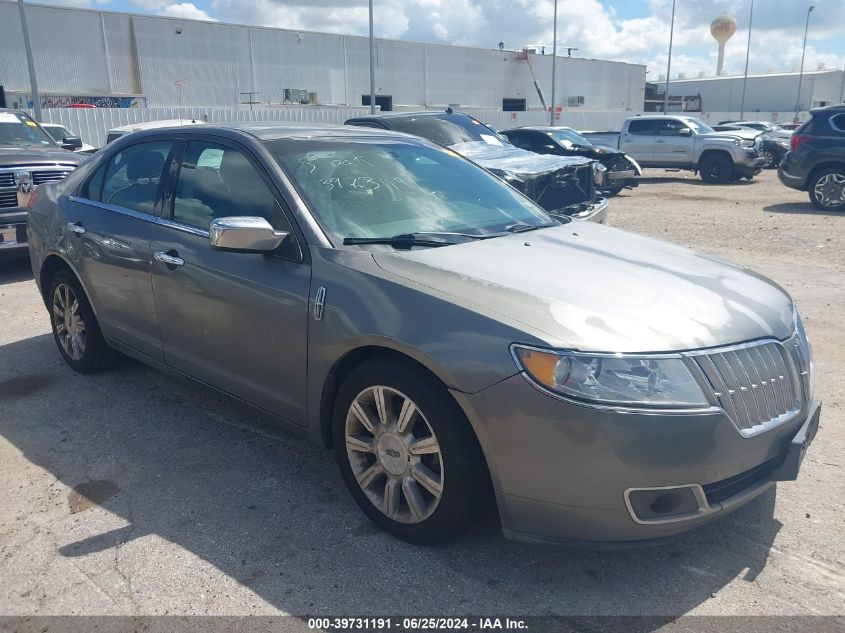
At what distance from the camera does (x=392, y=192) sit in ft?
12.2

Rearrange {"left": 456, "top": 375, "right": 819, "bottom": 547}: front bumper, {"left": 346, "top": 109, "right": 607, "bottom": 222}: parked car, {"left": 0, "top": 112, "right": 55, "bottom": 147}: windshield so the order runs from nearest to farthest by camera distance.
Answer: {"left": 456, "top": 375, "right": 819, "bottom": 547}: front bumper
{"left": 346, "top": 109, "right": 607, "bottom": 222}: parked car
{"left": 0, "top": 112, "right": 55, "bottom": 147}: windshield

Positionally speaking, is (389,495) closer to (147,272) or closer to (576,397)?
(576,397)

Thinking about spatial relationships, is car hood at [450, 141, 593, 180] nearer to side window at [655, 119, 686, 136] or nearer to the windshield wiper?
the windshield wiper

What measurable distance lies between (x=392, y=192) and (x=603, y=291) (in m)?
1.30

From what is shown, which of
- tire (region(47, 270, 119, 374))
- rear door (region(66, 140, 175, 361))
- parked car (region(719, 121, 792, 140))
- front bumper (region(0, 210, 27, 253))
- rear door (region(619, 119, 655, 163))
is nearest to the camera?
rear door (region(66, 140, 175, 361))

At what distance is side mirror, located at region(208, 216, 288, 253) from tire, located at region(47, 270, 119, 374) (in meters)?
2.04

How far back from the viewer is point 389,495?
306cm

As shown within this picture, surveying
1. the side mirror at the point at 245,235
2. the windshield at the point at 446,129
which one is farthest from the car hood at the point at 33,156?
the side mirror at the point at 245,235

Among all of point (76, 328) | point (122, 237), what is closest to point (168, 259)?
point (122, 237)

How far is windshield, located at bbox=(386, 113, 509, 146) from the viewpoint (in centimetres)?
1042

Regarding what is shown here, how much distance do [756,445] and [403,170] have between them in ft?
7.26

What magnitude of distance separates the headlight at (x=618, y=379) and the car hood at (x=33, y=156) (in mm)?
7640

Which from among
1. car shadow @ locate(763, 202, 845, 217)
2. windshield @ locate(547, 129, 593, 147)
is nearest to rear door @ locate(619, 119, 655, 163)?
windshield @ locate(547, 129, 593, 147)

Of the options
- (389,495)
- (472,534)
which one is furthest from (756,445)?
(389,495)
